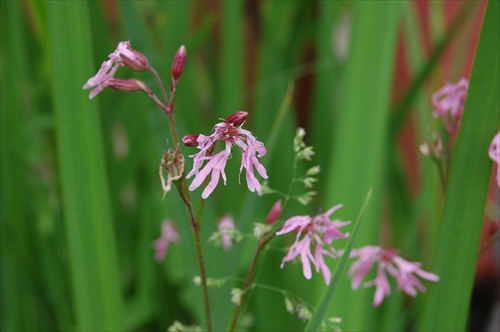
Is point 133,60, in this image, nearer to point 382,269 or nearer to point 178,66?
point 178,66

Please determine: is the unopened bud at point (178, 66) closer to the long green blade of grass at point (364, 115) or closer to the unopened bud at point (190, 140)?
the unopened bud at point (190, 140)

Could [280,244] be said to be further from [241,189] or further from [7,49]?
[7,49]

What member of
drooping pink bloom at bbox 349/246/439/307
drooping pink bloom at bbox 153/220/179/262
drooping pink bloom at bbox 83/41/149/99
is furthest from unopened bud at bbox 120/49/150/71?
drooping pink bloom at bbox 153/220/179/262

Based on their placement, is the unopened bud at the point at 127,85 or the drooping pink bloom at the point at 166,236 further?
the drooping pink bloom at the point at 166,236

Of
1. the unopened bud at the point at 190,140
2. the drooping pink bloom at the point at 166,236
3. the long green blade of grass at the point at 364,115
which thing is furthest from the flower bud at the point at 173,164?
the drooping pink bloom at the point at 166,236

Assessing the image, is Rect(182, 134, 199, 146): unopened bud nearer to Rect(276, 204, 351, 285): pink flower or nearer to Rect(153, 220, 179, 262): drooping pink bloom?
Rect(276, 204, 351, 285): pink flower

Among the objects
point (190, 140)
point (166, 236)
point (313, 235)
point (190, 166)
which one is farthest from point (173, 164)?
point (166, 236)
